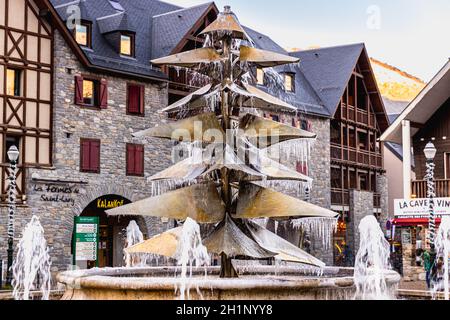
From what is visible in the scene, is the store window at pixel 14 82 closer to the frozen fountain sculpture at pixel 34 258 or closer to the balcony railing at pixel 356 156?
the frozen fountain sculpture at pixel 34 258

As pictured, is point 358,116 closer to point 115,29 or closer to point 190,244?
point 115,29

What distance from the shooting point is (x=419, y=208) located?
109 feet

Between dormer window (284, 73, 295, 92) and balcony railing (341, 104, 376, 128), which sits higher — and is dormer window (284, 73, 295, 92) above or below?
above

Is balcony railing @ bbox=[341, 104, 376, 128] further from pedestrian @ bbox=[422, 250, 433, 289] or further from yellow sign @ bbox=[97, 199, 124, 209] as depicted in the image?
pedestrian @ bbox=[422, 250, 433, 289]

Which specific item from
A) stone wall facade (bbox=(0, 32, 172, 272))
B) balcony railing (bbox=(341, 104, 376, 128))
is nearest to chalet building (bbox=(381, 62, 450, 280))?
stone wall facade (bbox=(0, 32, 172, 272))

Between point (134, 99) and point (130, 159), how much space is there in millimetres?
2711

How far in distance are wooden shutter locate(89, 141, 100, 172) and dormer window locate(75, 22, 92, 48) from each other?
434cm

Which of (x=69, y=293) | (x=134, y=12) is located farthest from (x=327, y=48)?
(x=69, y=293)

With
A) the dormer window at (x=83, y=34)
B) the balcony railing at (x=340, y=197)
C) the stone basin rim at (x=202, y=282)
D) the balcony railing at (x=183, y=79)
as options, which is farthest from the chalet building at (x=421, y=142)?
the stone basin rim at (x=202, y=282)

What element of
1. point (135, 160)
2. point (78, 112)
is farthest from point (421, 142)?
point (78, 112)

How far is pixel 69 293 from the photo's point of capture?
1449 centimetres

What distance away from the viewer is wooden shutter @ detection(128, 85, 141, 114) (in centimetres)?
3891
